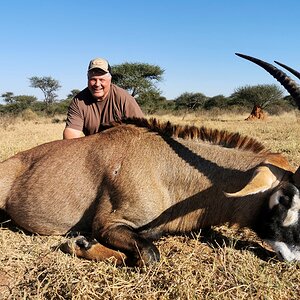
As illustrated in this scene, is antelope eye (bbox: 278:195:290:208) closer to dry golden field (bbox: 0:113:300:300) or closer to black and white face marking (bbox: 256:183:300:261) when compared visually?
black and white face marking (bbox: 256:183:300:261)

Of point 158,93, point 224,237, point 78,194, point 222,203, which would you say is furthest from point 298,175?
point 158,93

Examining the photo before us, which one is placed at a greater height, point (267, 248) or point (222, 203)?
point (222, 203)

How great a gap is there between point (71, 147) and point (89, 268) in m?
1.73

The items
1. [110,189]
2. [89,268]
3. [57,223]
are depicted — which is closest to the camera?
[89,268]

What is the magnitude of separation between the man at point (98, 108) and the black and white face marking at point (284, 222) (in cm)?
321

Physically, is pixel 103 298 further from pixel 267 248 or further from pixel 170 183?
pixel 267 248

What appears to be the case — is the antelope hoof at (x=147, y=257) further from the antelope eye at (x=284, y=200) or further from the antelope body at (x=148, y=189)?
the antelope eye at (x=284, y=200)

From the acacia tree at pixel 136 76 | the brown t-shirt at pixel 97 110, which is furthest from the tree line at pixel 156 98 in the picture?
the brown t-shirt at pixel 97 110

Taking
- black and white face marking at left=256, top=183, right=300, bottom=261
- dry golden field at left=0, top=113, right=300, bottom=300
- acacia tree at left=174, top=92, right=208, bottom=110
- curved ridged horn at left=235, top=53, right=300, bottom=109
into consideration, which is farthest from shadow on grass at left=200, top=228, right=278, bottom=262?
acacia tree at left=174, top=92, right=208, bottom=110

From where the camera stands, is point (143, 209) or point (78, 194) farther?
point (78, 194)

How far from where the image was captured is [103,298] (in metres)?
3.06

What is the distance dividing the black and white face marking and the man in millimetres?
3207

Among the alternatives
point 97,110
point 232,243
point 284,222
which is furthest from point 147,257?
point 97,110

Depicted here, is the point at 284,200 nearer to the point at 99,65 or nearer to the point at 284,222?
the point at 284,222
